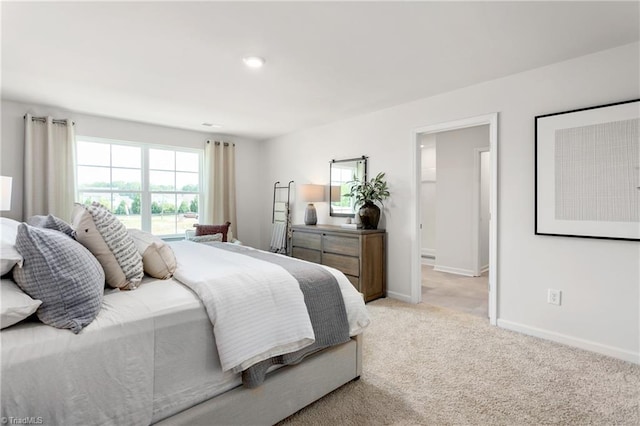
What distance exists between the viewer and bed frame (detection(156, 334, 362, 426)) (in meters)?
1.43

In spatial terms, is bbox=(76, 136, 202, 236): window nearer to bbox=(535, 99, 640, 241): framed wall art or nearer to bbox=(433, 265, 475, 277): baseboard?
bbox=(433, 265, 475, 277): baseboard

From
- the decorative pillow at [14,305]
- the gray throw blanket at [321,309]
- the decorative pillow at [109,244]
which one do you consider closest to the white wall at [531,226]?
the gray throw blanket at [321,309]

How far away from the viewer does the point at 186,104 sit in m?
3.83

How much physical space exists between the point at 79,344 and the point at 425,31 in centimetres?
256

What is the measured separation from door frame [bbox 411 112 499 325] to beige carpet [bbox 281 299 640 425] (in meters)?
0.47

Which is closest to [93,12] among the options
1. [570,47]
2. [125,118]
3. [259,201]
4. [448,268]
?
[125,118]

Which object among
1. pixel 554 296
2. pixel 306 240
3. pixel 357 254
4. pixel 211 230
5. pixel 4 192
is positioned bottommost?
pixel 554 296

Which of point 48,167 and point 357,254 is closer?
point 357,254

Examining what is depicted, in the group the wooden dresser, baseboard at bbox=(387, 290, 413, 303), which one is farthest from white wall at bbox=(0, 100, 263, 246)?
baseboard at bbox=(387, 290, 413, 303)

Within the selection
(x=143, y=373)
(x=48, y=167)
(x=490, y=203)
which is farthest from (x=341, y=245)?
(x=48, y=167)

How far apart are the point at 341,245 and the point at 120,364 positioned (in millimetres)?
2918

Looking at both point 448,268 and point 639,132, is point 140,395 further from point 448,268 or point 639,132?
point 448,268

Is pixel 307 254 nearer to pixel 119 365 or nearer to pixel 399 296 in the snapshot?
pixel 399 296

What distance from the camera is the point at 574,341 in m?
2.64
